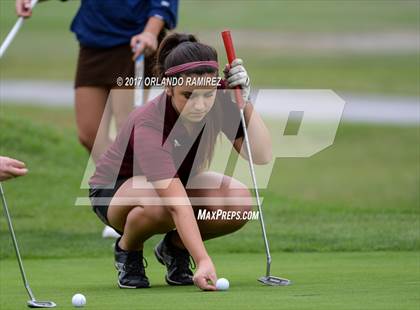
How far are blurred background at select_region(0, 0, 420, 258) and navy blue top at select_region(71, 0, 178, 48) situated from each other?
1.55 m

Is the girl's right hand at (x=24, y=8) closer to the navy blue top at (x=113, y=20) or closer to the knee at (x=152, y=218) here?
the navy blue top at (x=113, y=20)

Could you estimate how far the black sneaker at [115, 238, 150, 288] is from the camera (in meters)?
6.86

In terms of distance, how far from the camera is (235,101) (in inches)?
274

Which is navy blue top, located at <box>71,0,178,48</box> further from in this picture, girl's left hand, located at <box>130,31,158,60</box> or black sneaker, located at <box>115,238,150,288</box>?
black sneaker, located at <box>115,238,150,288</box>

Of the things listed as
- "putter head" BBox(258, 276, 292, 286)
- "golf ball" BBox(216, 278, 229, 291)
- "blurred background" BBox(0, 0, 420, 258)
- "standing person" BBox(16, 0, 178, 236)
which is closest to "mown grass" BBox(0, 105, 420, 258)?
"blurred background" BBox(0, 0, 420, 258)

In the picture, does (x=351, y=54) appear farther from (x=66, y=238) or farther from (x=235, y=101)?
(x=235, y=101)

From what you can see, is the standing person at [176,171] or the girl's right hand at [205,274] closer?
the girl's right hand at [205,274]

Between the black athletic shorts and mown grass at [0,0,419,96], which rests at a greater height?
mown grass at [0,0,419,96]

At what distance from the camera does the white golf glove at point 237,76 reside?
657 centimetres

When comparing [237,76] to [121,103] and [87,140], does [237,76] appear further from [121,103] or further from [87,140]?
[87,140]

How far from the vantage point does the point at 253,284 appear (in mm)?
6754

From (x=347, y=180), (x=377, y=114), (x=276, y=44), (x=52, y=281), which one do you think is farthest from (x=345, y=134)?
(x=276, y=44)

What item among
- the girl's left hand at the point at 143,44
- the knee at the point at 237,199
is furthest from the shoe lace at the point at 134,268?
the girl's left hand at the point at 143,44

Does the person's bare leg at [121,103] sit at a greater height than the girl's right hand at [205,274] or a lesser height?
greater
